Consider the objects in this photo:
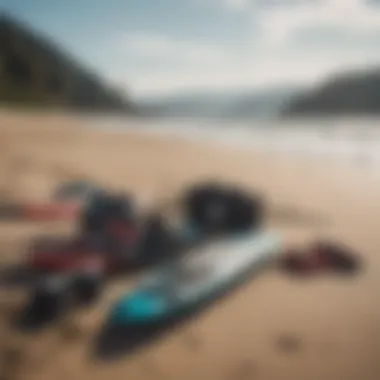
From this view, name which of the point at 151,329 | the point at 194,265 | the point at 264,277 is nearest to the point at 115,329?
the point at 151,329

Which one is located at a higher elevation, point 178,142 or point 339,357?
point 178,142

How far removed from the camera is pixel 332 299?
4.70ft

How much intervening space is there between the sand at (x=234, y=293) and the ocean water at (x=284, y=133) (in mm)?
19

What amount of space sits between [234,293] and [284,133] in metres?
0.32

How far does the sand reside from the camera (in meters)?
1.35

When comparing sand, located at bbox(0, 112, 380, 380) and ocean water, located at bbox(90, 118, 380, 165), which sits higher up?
ocean water, located at bbox(90, 118, 380, 165)

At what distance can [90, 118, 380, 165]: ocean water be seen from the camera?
141 cm

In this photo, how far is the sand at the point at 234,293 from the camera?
1.35 meters

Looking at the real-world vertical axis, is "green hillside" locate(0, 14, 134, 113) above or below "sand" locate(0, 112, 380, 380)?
above

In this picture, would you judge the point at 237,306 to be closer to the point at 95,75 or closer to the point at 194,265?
the point at 194,265

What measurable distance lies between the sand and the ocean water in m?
0.02

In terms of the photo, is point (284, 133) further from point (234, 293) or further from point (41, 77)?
point (41, 77)

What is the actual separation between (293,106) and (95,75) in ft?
1.26

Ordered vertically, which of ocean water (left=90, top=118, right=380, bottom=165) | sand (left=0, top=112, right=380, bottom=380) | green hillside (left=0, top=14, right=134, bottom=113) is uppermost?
green hillside (left=0, top=14, right=134, bottom=113)
